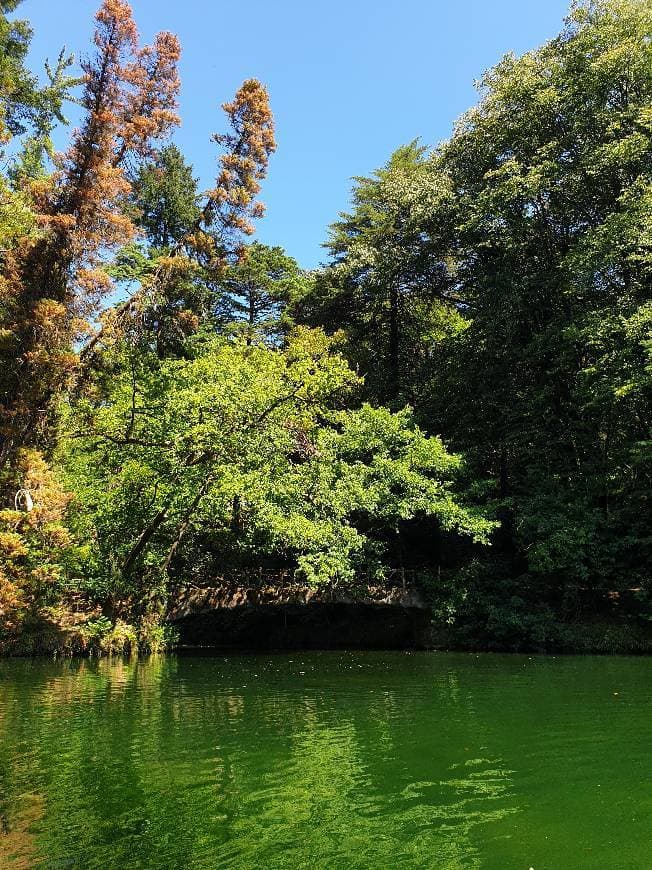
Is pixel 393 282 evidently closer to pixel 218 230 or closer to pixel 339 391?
pixel 339 391

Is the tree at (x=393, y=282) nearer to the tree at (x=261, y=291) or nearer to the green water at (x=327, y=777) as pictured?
the tree at (x=261, y=291)

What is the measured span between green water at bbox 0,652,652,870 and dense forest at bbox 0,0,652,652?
23.0 feet

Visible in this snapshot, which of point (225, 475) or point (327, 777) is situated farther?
point (225, 475)

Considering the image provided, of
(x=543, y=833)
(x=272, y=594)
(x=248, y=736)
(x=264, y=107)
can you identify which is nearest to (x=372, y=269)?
(x=264, y=107)

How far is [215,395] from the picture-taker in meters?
18.9

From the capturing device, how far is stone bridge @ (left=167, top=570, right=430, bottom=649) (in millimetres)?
21359

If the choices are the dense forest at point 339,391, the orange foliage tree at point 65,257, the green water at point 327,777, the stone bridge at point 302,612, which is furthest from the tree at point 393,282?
the green water at point 327,777

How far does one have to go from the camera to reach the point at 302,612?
78.3 ft

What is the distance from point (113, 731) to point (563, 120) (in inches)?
946

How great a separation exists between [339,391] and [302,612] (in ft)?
30.1

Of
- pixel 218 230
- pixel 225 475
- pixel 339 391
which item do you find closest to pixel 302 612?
pixel 225 475

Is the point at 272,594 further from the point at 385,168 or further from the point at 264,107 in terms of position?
the point at 385,168

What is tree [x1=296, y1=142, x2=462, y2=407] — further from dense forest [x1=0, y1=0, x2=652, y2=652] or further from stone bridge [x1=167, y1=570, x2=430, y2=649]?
stone bridge [x1=167, y1=570, x2=430, y2=649]

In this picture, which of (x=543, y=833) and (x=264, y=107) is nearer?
(x=543, y=833)
